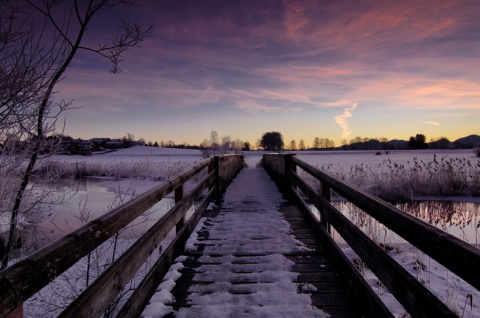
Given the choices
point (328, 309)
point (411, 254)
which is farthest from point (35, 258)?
point (411, 254)

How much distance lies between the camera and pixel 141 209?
268 centimetres

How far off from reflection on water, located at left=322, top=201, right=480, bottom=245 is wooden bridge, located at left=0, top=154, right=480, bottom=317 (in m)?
3.29

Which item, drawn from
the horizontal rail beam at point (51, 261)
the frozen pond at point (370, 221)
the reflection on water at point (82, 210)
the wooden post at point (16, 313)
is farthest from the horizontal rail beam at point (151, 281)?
the frozen pond at point (370, 221)

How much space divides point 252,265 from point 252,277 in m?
0.31

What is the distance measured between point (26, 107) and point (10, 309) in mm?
4006

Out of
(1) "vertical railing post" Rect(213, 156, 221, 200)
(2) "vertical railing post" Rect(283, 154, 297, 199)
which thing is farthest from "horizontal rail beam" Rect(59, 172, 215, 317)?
(2) "vertical railing post" Rect(283, 154, 297, 199)

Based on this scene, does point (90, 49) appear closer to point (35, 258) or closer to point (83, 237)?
point (83, 237)

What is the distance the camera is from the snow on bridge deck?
284 cm

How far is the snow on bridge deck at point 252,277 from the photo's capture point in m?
2.84

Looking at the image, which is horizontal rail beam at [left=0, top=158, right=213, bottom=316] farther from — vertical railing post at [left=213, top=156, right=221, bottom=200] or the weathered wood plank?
vertical railing post at [left=213, top=156, right=221, bottom=200]

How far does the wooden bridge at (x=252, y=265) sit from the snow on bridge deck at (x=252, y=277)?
12mm

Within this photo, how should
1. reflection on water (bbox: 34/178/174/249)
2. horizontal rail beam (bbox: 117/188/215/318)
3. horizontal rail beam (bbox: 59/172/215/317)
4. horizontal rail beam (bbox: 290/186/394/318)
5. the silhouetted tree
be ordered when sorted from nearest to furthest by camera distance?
1. horizontal rail beam (bbox: 59/172/215/317)
2. horizontal rail beam (bbox: 290/186/394/318)
3. horizontal rail beam (bbox: 117/188/215/318)
4. reflection on water (bbox: 34/178/174/249)
5. the silhouetted tree

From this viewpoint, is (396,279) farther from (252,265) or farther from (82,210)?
(82,210)

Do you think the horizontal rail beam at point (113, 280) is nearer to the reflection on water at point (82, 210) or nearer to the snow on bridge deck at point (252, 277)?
the snow on bridge deck at point (252, 277)
